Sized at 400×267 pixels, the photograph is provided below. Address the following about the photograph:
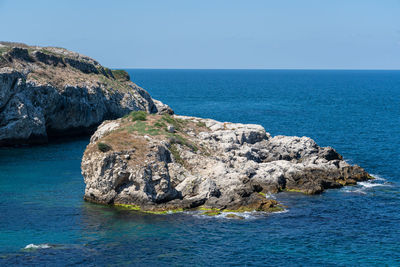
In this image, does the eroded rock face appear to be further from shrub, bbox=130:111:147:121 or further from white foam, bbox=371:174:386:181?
white foam, bbox=371:174:386:181

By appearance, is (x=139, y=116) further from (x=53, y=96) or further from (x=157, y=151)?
(x=53, y=96)

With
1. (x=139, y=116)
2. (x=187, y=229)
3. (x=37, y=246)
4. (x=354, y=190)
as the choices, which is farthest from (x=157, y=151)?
(x=354, y=190)

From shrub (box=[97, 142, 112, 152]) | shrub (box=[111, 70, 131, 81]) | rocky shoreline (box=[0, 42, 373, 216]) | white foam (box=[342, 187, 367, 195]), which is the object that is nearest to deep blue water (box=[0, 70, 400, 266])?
white foam (box=[342, 187, 367, 195])

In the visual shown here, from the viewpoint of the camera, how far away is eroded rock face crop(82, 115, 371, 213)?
152ft

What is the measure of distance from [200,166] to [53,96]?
41380mm

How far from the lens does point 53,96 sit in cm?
8262

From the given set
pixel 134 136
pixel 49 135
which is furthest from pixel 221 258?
pixel 49 135

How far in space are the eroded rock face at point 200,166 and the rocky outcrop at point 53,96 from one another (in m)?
22.3

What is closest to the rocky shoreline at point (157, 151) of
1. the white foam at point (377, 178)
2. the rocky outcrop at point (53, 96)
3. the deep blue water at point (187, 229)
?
the rocky outcrop at point (53, 96)

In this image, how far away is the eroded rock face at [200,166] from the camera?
46.5 meters

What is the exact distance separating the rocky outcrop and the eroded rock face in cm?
2228

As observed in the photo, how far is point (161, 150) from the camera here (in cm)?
5078

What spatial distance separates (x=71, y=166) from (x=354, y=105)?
106965 millimetres

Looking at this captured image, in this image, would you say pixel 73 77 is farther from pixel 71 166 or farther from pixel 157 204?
pixel 157 204
